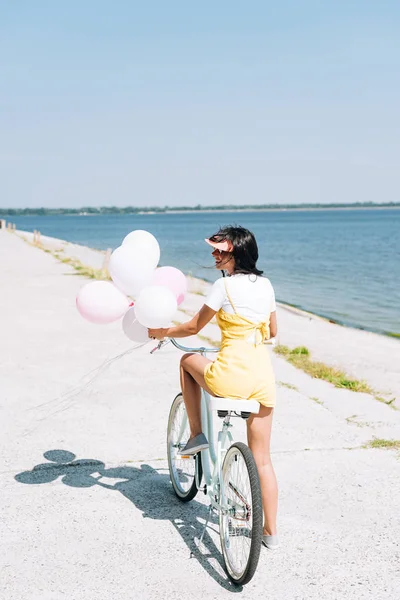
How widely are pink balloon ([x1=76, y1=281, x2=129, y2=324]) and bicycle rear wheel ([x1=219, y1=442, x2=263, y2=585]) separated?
1226 mm

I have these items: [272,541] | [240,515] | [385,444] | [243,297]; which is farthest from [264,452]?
[385,444]

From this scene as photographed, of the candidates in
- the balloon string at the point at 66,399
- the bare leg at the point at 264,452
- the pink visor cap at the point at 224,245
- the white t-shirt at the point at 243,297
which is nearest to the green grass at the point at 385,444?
the bare leg at the point at 264,452

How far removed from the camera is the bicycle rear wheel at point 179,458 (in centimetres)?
478

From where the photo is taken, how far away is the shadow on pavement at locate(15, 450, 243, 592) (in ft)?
14.0

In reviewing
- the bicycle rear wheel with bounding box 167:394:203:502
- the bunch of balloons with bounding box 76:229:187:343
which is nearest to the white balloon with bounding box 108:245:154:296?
the bunch of balloons with bounding box 76:229:187:343

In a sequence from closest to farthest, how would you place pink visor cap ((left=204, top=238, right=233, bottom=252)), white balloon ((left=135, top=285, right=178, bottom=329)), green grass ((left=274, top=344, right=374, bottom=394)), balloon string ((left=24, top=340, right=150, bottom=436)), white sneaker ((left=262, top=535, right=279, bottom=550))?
pink visor cap ((left=204, top=238, right=233, bottom=252)) < white sneaker ((left=262, top=535, right=279, bottom=550)) < white balloon ((left=135, top=285, right=178, bottom=329)) < balloon string ((left=24, top=340, right=150, bottom=436)) < green grass ((left=274, top=344, right=374, bottom=394))

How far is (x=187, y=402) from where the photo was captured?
4.29m

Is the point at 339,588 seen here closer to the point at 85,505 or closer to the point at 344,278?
the point at 85,505

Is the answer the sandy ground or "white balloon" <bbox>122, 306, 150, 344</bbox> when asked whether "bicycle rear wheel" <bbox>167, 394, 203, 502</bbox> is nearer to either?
the sandy ground

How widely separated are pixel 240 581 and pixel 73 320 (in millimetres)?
9382

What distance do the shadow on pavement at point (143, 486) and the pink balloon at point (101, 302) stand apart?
136cm

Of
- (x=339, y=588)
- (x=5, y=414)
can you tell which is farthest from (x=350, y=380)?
(x=339, y=588)

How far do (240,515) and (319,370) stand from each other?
553 centimetres

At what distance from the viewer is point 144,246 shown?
15.0 ft
